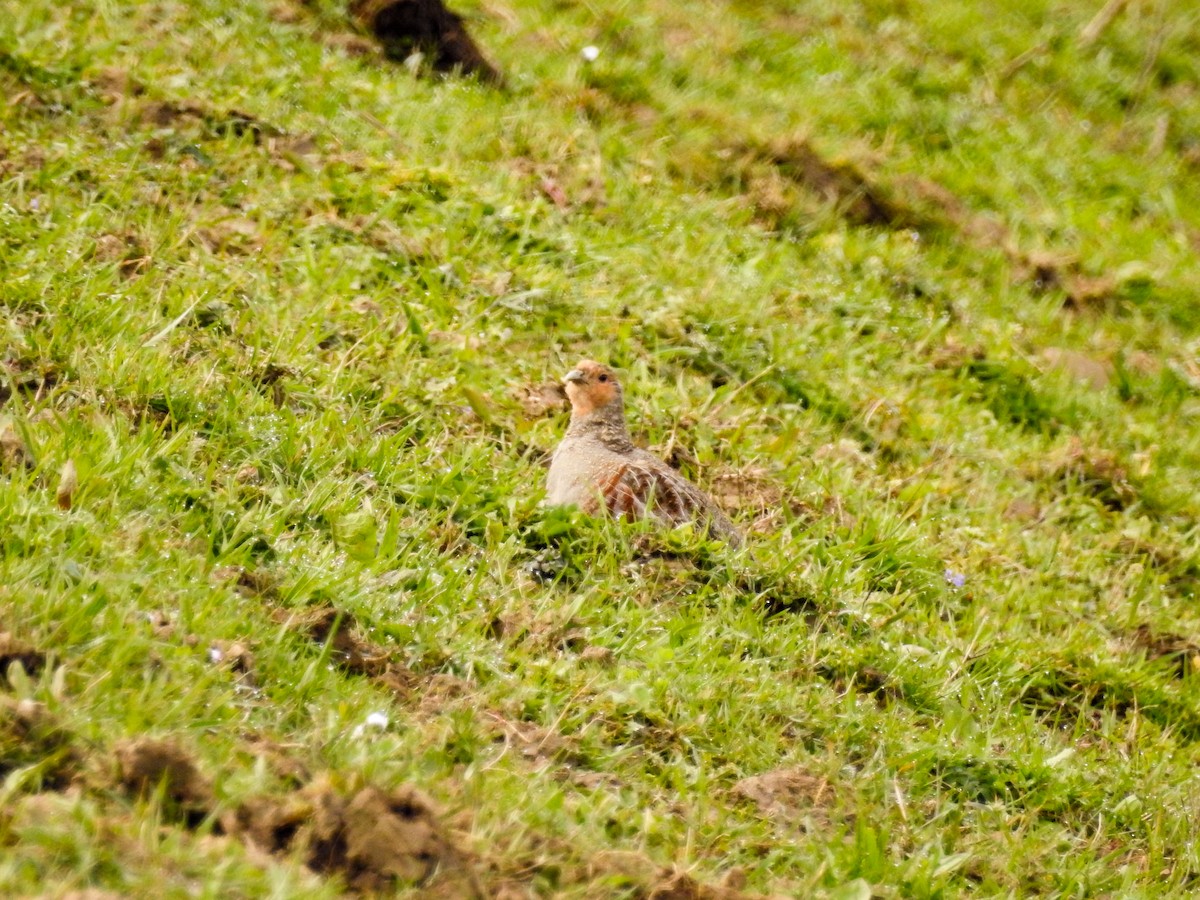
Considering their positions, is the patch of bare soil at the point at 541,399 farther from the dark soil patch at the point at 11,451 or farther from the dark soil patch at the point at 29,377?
the dark soil patch at the point at 11,451

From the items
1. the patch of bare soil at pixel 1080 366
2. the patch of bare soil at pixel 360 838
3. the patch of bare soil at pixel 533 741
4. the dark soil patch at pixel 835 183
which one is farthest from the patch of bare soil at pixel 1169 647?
the patch of bare soil at pixel 360 838

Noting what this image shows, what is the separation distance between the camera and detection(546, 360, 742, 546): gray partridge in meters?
5.10

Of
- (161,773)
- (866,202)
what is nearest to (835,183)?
(866,202)

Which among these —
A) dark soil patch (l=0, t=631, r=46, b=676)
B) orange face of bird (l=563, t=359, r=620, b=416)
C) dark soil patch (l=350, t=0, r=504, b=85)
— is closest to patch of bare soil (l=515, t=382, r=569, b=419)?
orange face of bird (l=563, t=359, r=620, b=416)

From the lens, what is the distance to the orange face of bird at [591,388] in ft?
18.3

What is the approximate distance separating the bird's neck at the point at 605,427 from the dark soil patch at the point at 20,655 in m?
2.49

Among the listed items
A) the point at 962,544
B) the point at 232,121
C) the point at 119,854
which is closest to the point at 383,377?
the point at 232,121

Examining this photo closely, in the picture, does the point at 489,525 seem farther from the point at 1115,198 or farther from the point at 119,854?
the point at 1115,198

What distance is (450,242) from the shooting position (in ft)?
21.6

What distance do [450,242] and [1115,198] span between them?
499 cm

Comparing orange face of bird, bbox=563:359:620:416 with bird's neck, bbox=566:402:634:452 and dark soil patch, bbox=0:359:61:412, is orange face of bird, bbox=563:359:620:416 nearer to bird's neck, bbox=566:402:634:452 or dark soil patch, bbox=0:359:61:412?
bird's neck, bbox=566:402:634:452

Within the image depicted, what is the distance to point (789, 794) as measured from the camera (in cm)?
408

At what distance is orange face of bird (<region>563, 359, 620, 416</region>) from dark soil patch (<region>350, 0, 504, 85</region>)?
291 cm

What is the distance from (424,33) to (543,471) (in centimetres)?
344
